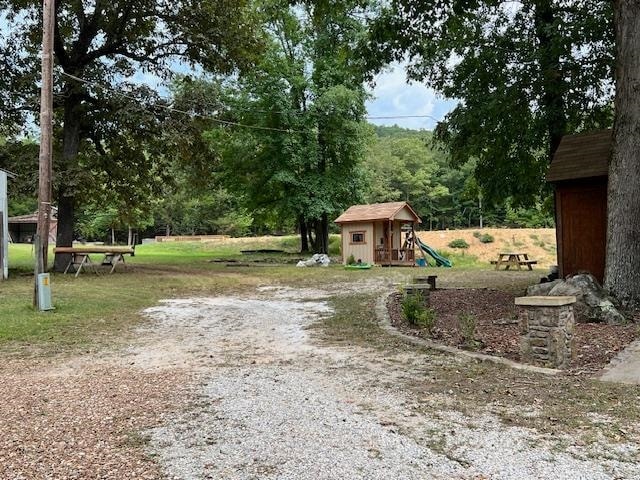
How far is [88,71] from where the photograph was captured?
15.1m

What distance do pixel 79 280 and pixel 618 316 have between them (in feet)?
39.5

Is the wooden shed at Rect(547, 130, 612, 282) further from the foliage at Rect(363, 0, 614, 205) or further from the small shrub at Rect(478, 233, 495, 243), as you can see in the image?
the small shrub at Rect(478, 233, 495, 243)

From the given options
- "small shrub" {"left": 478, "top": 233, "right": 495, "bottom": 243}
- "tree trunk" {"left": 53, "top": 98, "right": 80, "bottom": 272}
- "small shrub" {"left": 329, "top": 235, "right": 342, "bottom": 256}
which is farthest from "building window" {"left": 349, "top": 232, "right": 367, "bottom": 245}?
"tree trunk" {"left": 53, "top": 98, "right": 80, "bottom": 272}

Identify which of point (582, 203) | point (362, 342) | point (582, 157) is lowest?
point (362, 342)

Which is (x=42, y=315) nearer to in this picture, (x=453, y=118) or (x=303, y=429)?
(x=303, y=429)

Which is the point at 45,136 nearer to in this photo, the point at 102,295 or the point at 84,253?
the point at 102,295

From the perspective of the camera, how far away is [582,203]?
939cm

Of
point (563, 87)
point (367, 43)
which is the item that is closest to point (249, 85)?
point (367, 43)

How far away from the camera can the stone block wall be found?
4.78 meters

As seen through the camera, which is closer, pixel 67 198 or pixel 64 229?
pixel 67 198

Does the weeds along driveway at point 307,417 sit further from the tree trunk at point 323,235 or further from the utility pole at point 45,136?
the tree trunk at point 323,235

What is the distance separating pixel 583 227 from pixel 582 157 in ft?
4.38

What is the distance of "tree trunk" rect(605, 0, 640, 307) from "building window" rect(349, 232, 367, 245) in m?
15.5

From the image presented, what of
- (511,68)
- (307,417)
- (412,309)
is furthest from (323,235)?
(307,417)
